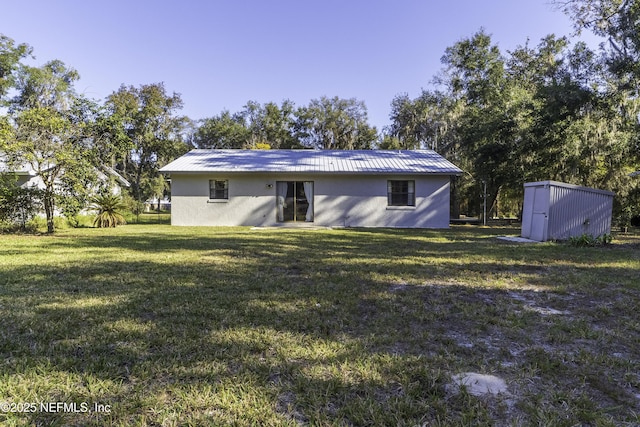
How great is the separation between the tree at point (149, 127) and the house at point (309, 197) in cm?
1612

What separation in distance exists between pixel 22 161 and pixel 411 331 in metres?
12.4

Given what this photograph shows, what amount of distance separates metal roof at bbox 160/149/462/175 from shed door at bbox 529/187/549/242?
4687 millimetres

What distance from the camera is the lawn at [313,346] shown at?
193cm

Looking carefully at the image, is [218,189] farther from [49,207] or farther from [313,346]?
[313,346]

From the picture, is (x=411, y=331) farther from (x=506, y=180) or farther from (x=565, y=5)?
(x=506, y=180)

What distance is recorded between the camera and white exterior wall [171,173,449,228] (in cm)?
1541

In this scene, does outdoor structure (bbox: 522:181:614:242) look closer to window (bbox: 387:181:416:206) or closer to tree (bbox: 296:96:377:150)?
window (bbox: 387:181:416:206)

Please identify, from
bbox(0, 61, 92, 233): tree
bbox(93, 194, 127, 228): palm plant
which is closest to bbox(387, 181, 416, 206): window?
bbox(0, 61, 92, 233): tree

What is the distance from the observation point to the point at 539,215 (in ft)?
33.1

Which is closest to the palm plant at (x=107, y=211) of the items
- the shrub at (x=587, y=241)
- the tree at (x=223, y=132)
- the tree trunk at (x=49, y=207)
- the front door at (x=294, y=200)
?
the tree trunk at (x=49, y=207)

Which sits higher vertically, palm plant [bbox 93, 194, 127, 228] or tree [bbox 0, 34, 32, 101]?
tree [bbox 0, 34, 32, 101]

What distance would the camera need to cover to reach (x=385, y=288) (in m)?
4.57

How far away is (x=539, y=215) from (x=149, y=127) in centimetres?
2977

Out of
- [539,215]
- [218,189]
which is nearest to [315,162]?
[218,189]
